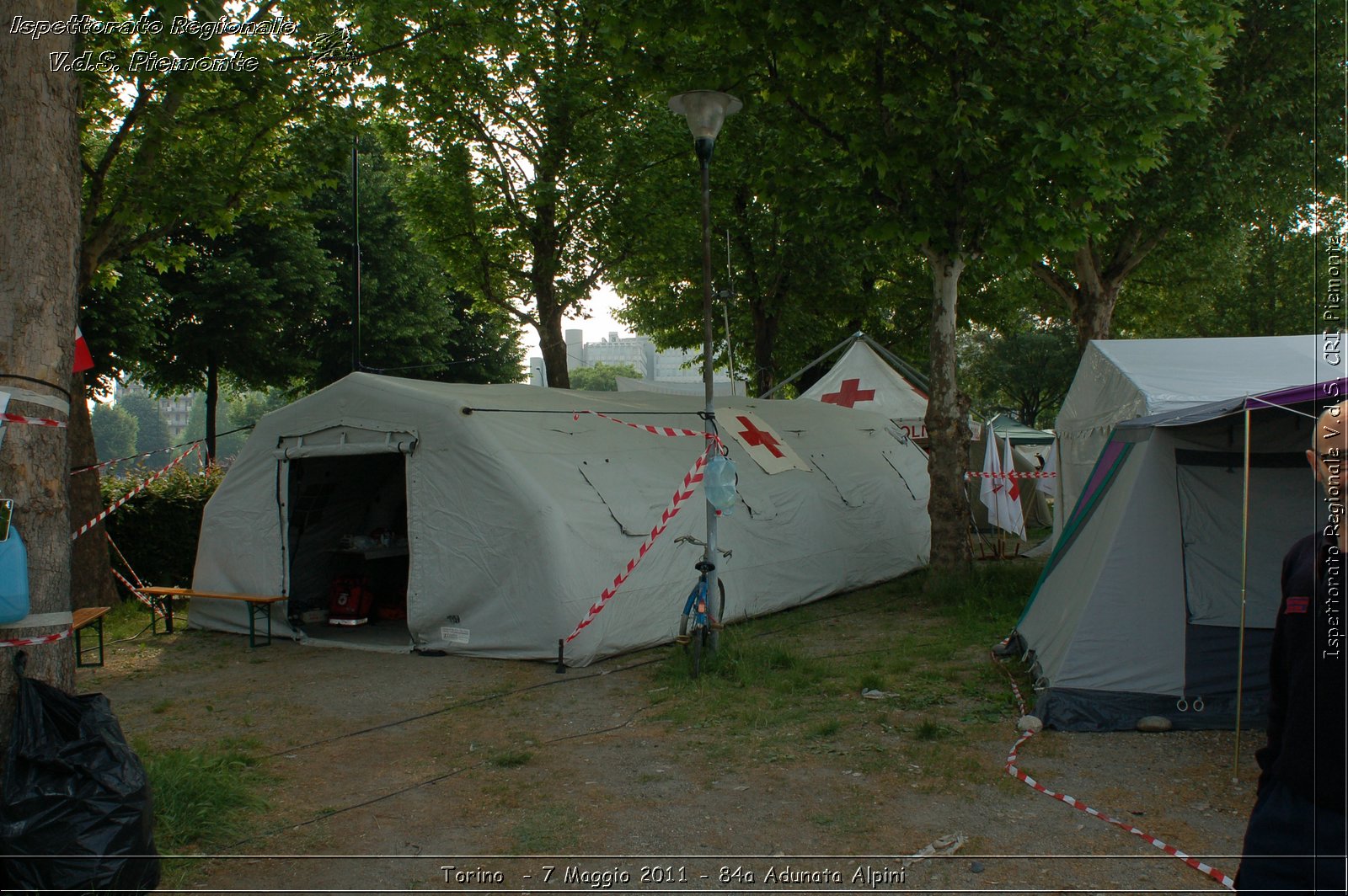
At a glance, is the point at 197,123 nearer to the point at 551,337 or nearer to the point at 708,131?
the point at 708,131

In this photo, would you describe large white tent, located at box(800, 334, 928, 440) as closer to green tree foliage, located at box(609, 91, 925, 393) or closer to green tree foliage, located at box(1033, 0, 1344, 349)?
green tree foliage, located at box(609, 91, 925, 393)

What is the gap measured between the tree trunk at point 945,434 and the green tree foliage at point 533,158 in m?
7.47

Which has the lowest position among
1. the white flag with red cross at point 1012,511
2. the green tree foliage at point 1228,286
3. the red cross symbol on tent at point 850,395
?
the white flag with red cross at point 1012,511

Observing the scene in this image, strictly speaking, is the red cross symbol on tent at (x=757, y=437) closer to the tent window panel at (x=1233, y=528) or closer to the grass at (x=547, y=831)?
the tent window panel at (x=1233, y=528)

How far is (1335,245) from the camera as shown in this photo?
4328mm

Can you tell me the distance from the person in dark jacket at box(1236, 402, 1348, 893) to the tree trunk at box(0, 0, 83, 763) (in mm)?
4533

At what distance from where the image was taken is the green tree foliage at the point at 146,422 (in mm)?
76812

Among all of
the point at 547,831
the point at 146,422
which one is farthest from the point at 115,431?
the point at 547,831

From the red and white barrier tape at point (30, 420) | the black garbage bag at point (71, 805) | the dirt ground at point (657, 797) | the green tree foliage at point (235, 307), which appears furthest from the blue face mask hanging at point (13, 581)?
the green tree foliage at point (235, 307)

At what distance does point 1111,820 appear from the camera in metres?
4.78

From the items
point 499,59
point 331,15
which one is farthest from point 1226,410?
point 499,59

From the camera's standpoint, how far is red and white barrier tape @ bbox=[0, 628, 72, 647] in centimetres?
417

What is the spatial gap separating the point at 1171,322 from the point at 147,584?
23.6 metres

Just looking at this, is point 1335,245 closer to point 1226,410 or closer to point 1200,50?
point 1226,410
